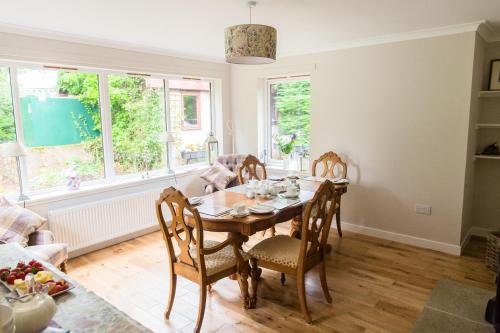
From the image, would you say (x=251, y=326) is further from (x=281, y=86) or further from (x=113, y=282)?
(x=281, y=86)

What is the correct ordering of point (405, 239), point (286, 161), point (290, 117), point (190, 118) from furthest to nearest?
point (190, 118), point (290, 117), point (286, 161), point (405, 239)

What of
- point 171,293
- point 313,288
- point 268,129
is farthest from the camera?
point 268,129

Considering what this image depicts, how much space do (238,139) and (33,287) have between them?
4519 millimetres

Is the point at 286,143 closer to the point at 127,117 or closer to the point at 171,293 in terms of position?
the point at 127,117

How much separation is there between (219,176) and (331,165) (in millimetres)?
1534

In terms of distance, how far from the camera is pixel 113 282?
3.19 m

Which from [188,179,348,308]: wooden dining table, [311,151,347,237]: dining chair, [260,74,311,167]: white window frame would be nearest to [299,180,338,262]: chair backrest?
[188,179,348,308]: wooden dining table

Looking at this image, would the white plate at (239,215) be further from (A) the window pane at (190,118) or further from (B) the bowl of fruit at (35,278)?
(A) the window pane at (190,118)

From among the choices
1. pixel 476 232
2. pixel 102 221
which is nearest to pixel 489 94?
pixel 476 232

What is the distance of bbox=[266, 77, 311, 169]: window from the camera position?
16.1ft

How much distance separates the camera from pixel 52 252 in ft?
9.06

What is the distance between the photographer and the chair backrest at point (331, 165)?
167 inches

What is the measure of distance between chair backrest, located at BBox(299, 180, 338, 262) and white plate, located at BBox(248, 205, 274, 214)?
322mm

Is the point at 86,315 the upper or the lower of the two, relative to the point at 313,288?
upper
